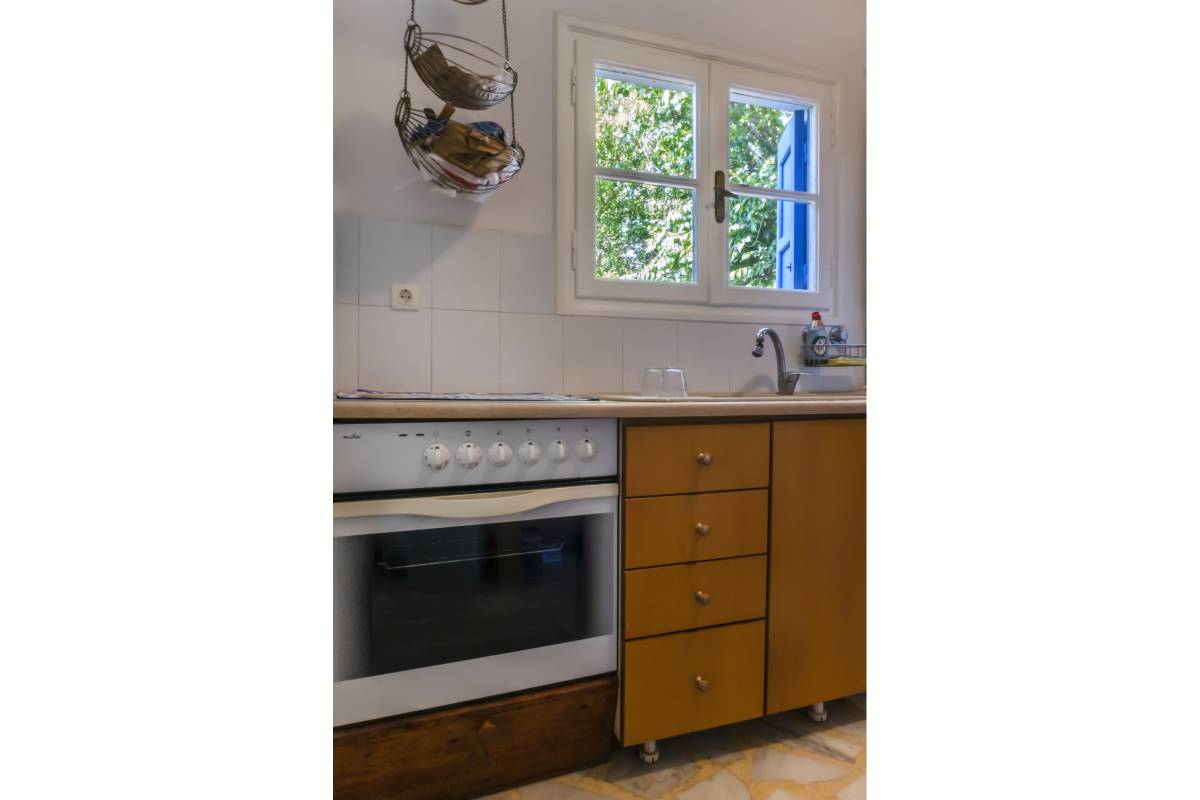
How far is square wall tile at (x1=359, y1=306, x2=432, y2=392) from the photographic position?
5.79 ft

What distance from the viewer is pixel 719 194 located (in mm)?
2262

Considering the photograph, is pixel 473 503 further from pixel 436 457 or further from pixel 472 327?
pixel 472 327

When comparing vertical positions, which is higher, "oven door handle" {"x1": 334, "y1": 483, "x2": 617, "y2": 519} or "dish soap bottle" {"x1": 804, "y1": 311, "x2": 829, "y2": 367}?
"dish soap bottle" {"x1": 804, "y1": 311, "x2": 829, "y2": 367}

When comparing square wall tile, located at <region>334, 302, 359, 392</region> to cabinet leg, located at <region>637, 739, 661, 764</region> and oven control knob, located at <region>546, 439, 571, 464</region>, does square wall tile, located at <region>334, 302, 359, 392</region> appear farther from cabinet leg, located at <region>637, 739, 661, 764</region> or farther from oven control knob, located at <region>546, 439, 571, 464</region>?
cabinet leg, located at <region>637, 739, 661, 764</region>

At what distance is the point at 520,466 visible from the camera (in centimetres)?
136

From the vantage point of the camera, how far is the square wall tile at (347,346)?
1732 mm

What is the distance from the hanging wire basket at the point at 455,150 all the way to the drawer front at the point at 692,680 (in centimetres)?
131

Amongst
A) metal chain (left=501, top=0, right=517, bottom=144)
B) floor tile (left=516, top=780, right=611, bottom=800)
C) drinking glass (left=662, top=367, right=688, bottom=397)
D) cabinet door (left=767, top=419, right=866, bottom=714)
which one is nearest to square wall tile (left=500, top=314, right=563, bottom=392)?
drinking glass (left=662, top=367, right=688, bottom=397)

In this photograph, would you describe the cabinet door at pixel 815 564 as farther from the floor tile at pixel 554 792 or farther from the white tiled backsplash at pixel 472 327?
the white tiled backsplash at pixel 472 327

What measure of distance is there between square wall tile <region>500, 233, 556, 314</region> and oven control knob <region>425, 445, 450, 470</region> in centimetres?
77

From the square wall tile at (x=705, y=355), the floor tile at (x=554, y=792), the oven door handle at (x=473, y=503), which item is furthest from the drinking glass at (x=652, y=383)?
the floor tile at (x=554, y=792)
